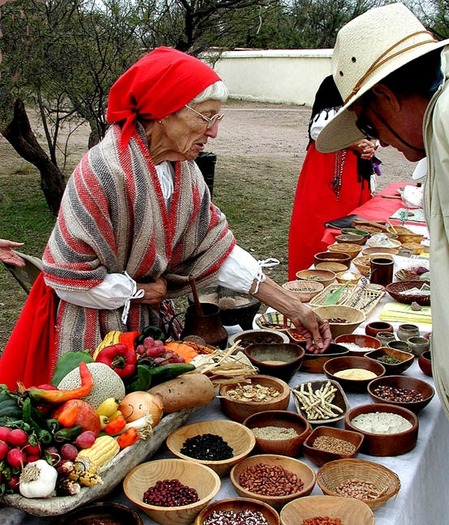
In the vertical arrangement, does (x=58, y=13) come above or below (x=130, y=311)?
above

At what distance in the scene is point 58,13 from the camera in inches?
307

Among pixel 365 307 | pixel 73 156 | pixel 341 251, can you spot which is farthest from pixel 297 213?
pixel 73 156

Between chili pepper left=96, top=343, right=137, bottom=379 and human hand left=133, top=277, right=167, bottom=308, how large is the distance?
592mm

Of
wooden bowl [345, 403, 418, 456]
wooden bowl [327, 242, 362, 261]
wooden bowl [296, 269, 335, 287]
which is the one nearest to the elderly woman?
wooden bowl [345, 403, 418, 456]

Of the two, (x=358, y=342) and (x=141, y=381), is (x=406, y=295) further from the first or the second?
(x=141, y=381)

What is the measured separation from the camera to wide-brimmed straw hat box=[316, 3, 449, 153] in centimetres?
180

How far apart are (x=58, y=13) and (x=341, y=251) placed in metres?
5.24

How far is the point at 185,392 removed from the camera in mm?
1969

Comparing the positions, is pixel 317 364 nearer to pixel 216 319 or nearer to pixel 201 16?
pixel 216 319

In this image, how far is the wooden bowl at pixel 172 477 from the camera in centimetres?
160

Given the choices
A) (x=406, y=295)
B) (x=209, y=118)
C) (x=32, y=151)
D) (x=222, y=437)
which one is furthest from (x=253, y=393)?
(x=32, y=151)

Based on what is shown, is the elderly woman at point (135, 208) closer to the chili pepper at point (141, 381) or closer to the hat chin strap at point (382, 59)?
the chili pepper at point (141, 381)

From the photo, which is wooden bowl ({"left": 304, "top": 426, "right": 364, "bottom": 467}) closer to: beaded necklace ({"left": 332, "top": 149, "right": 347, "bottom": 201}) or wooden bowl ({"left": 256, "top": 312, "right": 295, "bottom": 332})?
wooden bowl ({"left": 256, "top": 312, "right": 295, "bottom": 332})

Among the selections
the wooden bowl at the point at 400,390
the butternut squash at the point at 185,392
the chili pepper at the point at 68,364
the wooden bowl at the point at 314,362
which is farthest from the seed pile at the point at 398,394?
the chili pepper at the point at 68,364
